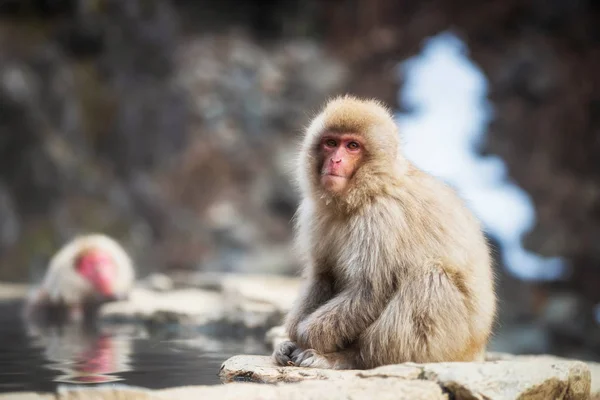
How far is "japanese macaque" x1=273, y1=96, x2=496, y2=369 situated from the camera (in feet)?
10.8

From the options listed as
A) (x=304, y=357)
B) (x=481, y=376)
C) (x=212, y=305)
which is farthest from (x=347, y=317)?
(x=212, y=305)

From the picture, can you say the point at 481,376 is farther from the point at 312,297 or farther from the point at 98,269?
the point at 98,269

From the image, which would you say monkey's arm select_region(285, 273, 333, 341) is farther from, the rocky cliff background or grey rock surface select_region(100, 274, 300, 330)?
the rocky cliff background

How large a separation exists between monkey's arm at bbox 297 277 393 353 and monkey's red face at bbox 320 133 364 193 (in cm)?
44

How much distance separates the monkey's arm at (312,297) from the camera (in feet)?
12.1

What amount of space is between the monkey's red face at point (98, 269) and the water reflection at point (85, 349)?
2.39 ft

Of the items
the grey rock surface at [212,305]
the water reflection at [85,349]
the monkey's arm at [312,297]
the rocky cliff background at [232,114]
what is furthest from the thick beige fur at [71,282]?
the rocky cliff background at [232,114]

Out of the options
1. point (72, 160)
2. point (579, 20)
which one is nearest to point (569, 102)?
point (579, 20)

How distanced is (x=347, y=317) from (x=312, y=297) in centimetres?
39

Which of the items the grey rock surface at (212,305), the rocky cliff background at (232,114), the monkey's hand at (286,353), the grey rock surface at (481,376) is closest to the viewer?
the grey rock surface at (481,376)

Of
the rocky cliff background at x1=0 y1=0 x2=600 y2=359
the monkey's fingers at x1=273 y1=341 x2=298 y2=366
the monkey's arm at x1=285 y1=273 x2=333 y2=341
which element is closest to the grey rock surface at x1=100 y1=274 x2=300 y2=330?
the monkey's arm at x1=285 y1=273 x2=333 y2=341

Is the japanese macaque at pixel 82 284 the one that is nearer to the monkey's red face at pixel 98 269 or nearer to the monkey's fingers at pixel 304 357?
the monkey's red face at pixel 98 269

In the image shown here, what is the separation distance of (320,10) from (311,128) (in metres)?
10.7

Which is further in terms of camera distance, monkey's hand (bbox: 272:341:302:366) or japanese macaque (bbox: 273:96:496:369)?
monkey's hand (bbox: 272:341:302:366)
